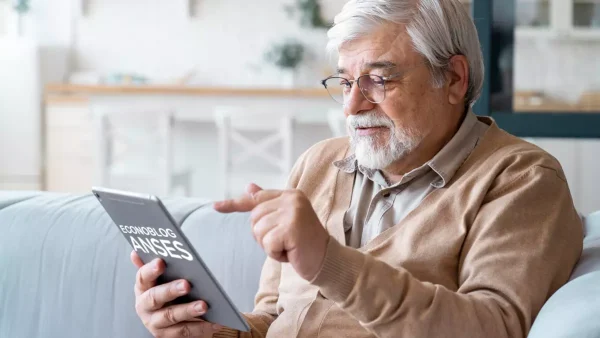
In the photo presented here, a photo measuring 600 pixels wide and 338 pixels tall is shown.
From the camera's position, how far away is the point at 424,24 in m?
1.31

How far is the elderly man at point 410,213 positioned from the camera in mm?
1048

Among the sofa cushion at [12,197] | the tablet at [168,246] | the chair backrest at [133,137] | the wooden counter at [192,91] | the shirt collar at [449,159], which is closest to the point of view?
the tablet at [168,246]

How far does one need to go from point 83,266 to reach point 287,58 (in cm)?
385

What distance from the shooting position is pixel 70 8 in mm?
6121

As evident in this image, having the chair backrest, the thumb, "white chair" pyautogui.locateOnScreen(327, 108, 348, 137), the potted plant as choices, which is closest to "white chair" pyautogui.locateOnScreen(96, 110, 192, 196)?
the chair backrest

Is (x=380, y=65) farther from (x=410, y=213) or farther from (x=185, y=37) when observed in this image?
(x=185, y=37)

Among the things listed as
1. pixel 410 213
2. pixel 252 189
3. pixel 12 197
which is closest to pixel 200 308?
pixel 252 189

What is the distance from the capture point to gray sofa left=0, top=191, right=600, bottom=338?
1677 millimetres

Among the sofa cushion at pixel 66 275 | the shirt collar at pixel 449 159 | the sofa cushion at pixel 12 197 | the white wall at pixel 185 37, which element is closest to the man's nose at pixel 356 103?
the shirt collar at pixel 449 159

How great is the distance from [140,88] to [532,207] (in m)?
3.84

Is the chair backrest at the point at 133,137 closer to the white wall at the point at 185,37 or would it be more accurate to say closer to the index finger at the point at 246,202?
the white wall at the point at 185,37

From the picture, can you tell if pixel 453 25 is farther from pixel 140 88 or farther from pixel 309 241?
pixel 140 88

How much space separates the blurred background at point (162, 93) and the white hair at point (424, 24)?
2.82 metres

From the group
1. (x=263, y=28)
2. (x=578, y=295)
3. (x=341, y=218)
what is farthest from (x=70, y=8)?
(x=578, y=295)
